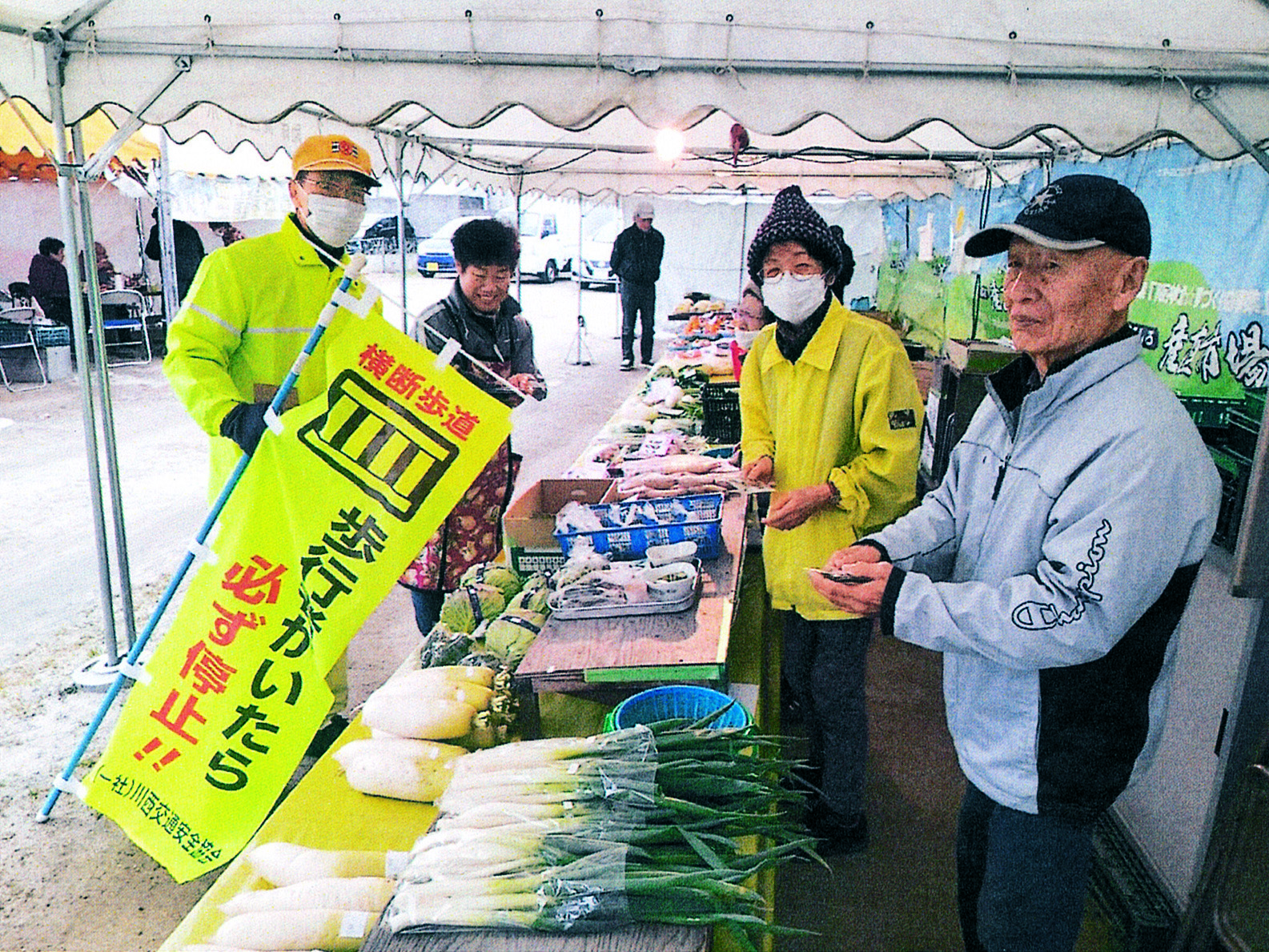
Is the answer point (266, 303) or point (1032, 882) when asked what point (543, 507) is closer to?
point (266, 303)

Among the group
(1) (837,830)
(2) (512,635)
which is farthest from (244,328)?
(1) (837,830)

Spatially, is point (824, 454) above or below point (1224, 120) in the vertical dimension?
below

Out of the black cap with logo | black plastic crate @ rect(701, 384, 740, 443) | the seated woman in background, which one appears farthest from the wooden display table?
the seated woman in background

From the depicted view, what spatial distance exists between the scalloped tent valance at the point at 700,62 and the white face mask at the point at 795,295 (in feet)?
2.10

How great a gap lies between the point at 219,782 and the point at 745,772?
56.8 inches

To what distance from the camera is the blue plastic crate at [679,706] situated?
191 centimetres

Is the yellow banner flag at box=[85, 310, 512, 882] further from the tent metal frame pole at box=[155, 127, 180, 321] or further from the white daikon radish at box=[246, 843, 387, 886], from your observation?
the tent metal frame pole at box=[155, 127, 180, 321]

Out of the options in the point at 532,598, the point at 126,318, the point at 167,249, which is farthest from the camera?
the point at 126,318

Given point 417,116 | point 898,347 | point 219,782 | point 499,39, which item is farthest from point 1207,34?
point 417,116

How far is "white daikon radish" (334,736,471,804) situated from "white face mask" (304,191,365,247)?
1.93 metres

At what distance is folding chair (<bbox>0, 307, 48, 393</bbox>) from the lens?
35.9 ft

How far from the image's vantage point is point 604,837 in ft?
4.75

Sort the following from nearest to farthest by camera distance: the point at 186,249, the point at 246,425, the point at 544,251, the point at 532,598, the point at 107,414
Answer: the point at 532,598
the point at 246,425
the point at 107,414
the point at 186,249
the point at 544,251

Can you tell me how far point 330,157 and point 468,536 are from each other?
154 centimetres
